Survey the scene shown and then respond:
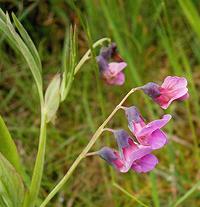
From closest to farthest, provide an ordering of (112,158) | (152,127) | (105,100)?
(152,127) → (112,158) → (105,100)

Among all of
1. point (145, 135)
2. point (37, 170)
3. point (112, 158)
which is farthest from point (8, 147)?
point (145, 135)

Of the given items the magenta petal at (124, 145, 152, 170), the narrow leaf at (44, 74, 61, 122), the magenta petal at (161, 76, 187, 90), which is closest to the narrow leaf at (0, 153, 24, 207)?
the narrow leaf at (44, 74, 61, 122)

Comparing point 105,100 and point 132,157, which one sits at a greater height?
point 132,157

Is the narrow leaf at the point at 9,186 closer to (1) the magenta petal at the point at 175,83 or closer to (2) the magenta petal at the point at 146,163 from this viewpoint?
(2) the magenta petal at the point at 146,163

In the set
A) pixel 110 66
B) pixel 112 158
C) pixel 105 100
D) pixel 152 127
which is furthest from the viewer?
pixel 105 100

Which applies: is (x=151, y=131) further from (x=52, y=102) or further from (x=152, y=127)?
(x=52, y=102)

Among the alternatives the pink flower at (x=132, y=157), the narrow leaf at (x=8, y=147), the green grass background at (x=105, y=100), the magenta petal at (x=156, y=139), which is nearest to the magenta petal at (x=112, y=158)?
the pink flower at (x=132, y=157)
